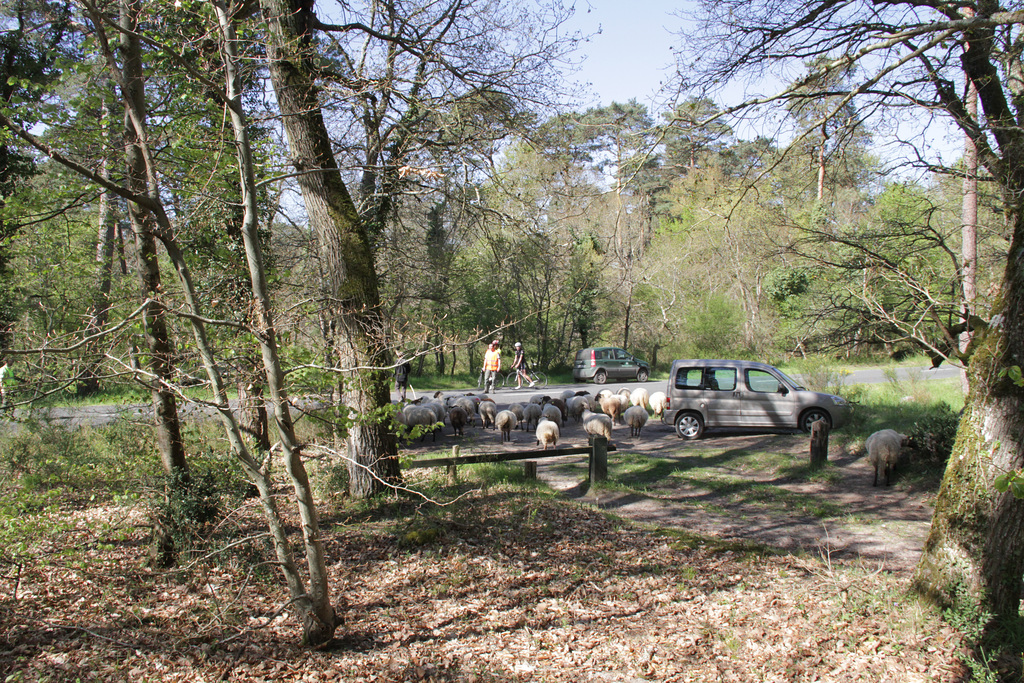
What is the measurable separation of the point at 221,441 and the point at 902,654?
23.8 ft

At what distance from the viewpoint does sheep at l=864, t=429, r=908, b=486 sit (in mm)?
9938

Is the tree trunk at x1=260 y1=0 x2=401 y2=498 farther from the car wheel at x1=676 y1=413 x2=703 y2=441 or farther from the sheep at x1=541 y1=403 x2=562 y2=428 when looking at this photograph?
the car wheel at x1=676 y1=413 x2=703 y2=441

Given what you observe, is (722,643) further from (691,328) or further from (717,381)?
(691,328)

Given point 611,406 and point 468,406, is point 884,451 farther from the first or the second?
point 468,406

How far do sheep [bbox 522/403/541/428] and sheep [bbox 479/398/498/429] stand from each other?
88 centimetres

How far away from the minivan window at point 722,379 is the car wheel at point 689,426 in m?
0.84

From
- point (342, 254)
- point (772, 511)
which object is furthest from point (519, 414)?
point (342, 254)

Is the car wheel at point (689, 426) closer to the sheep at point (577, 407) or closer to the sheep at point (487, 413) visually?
the sheep at point (577, 407)

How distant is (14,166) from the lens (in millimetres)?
11445

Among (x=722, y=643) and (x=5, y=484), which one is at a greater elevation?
(x=5, y=484)

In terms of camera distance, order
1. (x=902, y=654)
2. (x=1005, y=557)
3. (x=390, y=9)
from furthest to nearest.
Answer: (x=390, y=9)
(x=1005, y=557)
(x=902, y=654)

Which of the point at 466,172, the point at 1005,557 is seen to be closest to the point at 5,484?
the point at 466,172

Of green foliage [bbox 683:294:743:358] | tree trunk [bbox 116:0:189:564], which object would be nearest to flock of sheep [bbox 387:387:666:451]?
tree trunk [bbox 116:0:189:564]

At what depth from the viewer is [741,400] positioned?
14.2m
